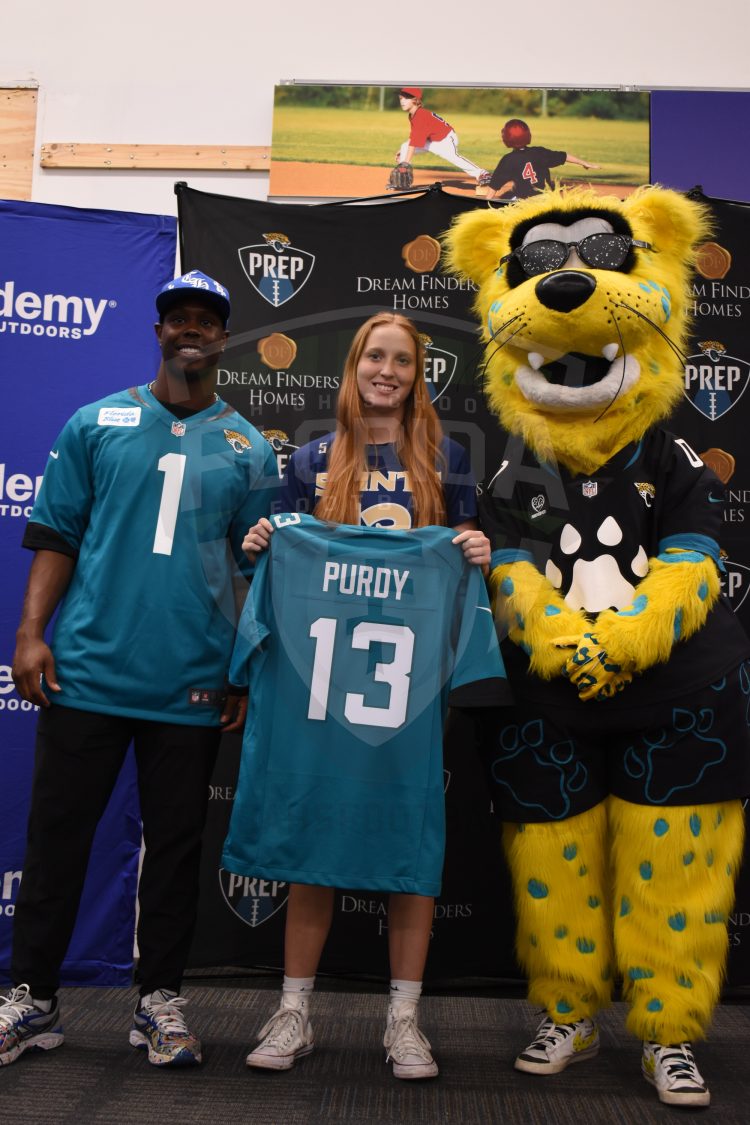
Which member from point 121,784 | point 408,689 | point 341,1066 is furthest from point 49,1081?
point 408,689

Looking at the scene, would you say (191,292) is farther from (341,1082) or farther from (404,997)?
(341,1082)

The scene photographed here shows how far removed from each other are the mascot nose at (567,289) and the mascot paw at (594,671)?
703 mm

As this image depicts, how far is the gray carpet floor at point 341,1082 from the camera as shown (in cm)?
175

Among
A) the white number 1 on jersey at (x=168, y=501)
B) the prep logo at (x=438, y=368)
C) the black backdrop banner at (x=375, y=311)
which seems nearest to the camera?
the white number 1 on jersey at (x=168, y=501)

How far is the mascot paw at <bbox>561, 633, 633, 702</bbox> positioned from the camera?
192 centimetres

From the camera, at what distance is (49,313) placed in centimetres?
267


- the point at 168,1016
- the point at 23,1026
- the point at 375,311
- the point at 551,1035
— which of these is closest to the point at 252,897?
the point at 168,1016

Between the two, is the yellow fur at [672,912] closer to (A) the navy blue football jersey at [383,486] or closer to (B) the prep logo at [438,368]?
(A) the navy blue football jersey at [383,486]

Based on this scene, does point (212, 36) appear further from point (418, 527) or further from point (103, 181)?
point (418, 527)

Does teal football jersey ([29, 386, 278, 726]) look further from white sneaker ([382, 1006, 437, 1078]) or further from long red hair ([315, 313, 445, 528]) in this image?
white sneaker ([382, 1006, 437, 1078])

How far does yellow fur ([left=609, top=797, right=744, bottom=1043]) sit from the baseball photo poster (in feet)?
8.00

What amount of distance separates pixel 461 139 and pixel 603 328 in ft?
5.98

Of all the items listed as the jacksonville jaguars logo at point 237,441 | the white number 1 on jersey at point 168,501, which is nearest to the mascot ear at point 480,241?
the jacksonville jaguars logo at point 237,441

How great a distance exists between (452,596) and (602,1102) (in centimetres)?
102
